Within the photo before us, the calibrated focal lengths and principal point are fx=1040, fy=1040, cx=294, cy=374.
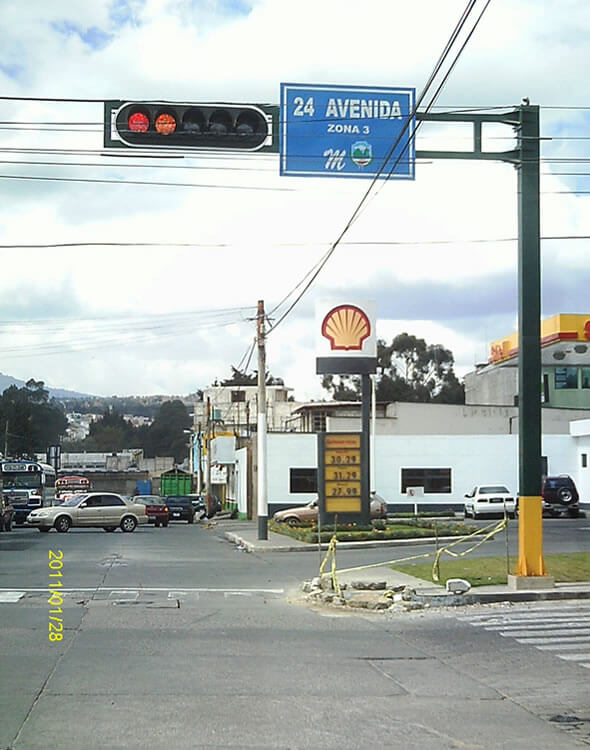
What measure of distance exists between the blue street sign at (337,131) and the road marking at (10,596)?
8.26 m

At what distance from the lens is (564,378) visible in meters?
72.8

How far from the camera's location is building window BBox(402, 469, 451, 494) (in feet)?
184

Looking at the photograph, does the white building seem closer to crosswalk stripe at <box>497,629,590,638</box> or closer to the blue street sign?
the blue street sign

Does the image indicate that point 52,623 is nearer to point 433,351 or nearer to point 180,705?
point 180,705

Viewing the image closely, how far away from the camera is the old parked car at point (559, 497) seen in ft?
161

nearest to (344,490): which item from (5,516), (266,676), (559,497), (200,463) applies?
(5,516)

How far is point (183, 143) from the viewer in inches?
599

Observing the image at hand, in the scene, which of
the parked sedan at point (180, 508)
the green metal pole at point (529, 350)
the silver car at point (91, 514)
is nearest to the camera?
the green metal pole at point (529, 350)

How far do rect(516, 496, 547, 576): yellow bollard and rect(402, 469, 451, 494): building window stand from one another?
123ft

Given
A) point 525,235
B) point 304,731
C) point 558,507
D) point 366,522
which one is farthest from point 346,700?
point 558,507

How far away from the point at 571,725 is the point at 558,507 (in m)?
41.3

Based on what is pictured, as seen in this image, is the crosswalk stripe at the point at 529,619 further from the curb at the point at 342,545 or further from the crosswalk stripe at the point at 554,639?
the curb at the point at 342,545

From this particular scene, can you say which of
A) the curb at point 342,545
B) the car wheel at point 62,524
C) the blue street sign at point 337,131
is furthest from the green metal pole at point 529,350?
the car wheel at point 62,524

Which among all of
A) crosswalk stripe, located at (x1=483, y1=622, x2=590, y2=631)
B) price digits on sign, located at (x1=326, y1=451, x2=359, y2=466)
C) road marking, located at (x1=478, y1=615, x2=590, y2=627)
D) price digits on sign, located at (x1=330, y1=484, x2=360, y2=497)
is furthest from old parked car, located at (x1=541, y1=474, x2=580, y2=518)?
crosswalk stripe, located at (x1=483, y1=622, x2=590, y2=631)
